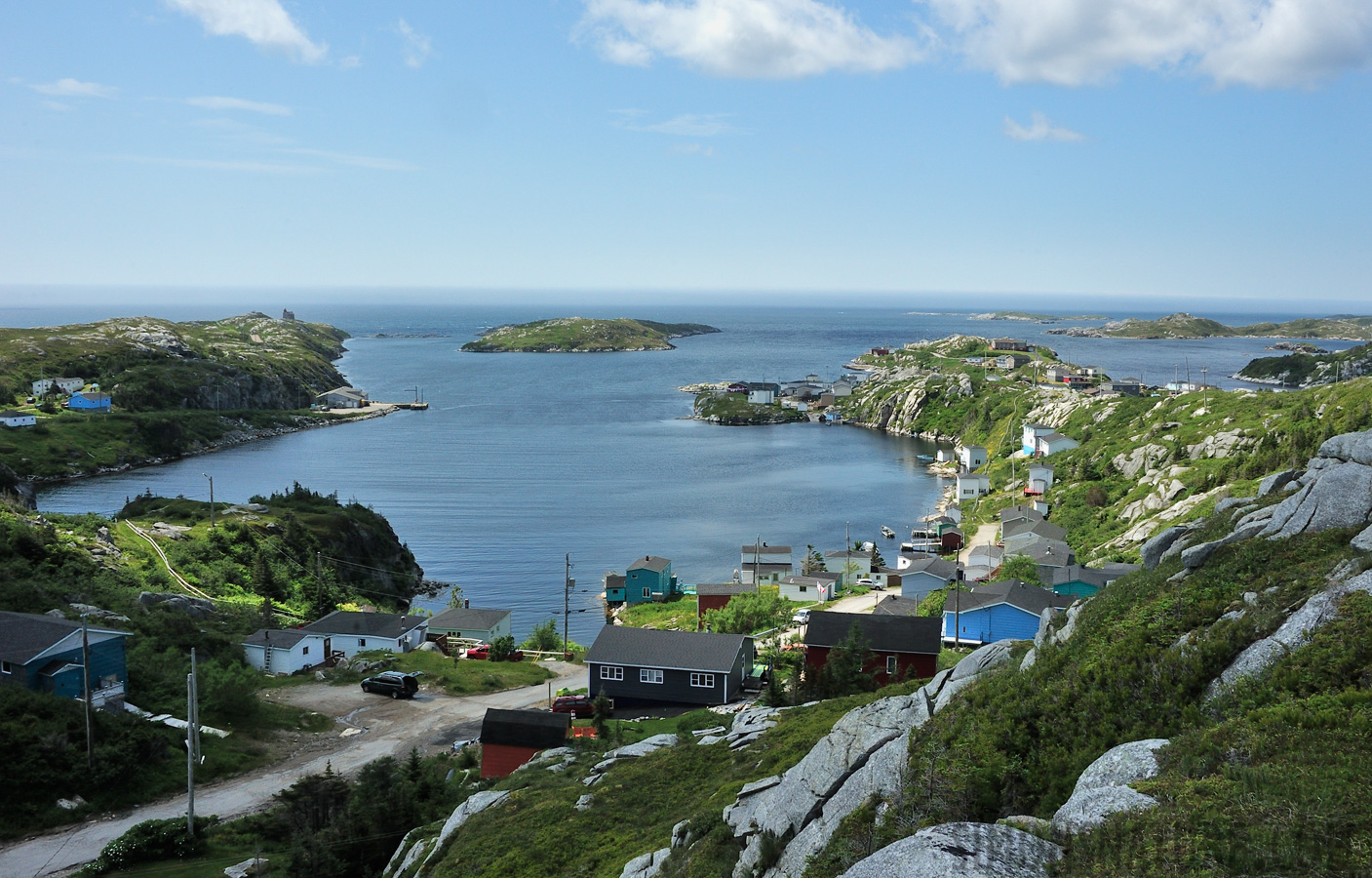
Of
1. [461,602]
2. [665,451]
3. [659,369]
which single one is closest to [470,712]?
[461,602]

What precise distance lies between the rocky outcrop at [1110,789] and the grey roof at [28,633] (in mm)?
25624

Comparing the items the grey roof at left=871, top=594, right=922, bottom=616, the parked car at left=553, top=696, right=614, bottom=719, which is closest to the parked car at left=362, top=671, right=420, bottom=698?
the parked car at left=553, top=696, right=614, bottom=719

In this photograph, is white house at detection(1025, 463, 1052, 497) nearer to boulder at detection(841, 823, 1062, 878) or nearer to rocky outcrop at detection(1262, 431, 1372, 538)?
rocky outcrop at detection(1262, 431, 1372, 538)

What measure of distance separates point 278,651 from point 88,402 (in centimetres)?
8496

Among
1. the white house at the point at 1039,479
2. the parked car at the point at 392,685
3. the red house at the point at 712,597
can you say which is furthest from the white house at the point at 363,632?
the white house at the point at 1039,479

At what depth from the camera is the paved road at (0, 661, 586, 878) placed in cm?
1888

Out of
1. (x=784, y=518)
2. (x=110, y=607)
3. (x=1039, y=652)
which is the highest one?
(x=1039, y=652)

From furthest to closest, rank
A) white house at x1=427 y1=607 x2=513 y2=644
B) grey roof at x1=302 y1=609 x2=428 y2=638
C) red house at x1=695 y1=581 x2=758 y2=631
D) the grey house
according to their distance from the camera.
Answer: red house at x1=695 y1=581 x2=758 y2=631 < white house at x1=427 y1=607 x2=513 y2=644 < grey roof at x1=302 y1=609 x2=428 y2=638 < the grey house

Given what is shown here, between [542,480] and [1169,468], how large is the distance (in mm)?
49507

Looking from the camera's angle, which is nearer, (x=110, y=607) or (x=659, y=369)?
(x=110, y=607)

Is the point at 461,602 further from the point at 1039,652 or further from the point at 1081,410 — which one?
the point at 1081,410

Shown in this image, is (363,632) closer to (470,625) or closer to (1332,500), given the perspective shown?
(470,625)

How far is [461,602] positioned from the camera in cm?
4691

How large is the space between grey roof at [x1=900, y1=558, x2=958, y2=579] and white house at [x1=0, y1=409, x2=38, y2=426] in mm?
85384
